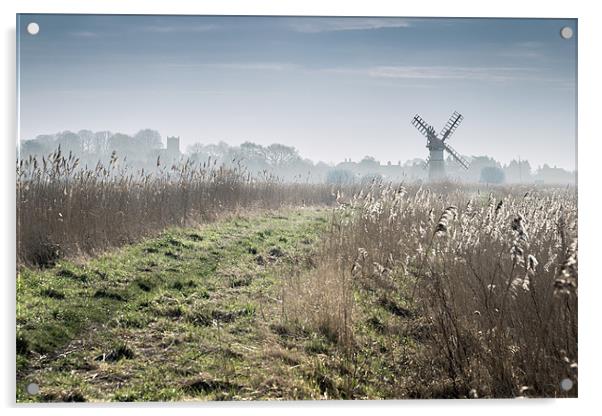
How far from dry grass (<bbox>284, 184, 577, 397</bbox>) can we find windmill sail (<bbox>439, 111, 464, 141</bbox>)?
1.21ft

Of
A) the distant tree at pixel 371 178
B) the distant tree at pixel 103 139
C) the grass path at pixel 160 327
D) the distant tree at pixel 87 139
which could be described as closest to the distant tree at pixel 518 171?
the distant tree at pixel 371 178

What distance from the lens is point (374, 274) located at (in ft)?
14.2

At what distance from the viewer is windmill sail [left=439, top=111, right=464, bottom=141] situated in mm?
4238

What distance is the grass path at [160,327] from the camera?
3877mm

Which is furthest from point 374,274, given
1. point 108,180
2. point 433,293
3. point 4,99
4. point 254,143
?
point 4,99

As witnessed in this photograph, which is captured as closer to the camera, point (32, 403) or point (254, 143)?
point (32, 403)

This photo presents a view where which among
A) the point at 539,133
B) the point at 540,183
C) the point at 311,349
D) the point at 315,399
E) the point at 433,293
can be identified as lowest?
the point at 315,399

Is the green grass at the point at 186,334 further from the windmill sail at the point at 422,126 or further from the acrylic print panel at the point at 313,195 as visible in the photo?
the windmill sail at the point at 422,126

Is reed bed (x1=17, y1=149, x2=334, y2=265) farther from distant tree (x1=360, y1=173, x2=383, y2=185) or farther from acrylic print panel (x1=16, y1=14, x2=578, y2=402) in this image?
distant tree (x1=360, y1=173, x2=383, y2=185)

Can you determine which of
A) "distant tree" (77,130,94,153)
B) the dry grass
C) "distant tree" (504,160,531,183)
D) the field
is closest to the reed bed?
the field

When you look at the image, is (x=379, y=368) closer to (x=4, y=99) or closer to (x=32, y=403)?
(x=32, y=403)

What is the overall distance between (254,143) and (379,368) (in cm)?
166

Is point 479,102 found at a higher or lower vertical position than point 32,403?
higher

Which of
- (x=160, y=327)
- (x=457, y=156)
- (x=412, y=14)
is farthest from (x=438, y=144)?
(x=160, y=327)
